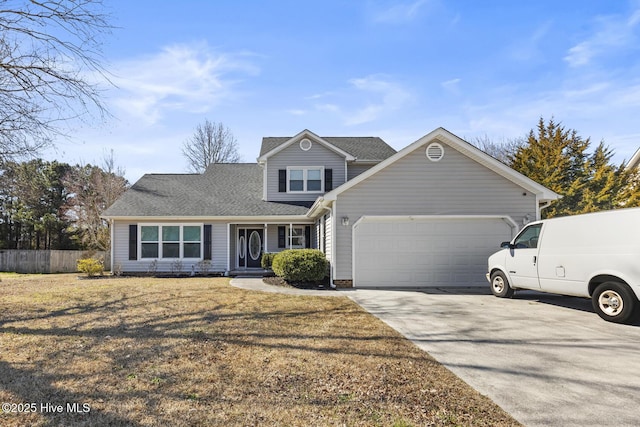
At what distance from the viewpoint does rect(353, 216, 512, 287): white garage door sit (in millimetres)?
11961

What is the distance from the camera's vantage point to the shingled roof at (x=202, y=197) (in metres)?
16.7

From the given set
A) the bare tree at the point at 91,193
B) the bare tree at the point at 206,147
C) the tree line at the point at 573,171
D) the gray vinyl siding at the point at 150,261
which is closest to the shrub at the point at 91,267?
the gray vinyl siding at the point at 150,261

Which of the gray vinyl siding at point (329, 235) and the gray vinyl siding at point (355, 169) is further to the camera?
the gray vinyl siding at point (355, 169)

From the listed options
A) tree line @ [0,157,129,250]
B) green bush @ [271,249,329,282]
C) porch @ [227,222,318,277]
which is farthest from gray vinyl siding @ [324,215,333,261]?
tree line @ [0,157,129,250]

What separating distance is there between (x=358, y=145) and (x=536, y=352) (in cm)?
1639

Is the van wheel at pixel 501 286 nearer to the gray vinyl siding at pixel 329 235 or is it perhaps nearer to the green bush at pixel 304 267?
the gray vinyl siding at pixel 329 235

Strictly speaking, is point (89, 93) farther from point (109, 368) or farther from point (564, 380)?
point (564, 380)

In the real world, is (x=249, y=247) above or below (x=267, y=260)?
above

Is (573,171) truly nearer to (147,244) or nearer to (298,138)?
(298,138)

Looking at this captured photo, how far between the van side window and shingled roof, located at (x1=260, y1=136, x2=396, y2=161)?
10.1m

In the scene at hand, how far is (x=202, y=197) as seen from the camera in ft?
59.4

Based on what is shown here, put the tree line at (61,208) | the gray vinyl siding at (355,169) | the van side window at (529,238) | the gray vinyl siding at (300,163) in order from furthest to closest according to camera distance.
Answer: the tree line at (61,208), the gray vinyl siding at (355,169), the gray vinyl siding at (300,163), the van side window at (529,238)

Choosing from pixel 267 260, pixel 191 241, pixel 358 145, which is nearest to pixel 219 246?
pixel 191 241

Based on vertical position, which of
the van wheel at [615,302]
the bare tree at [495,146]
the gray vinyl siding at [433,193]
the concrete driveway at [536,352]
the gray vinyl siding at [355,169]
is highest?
the bare tree at [495,146]
